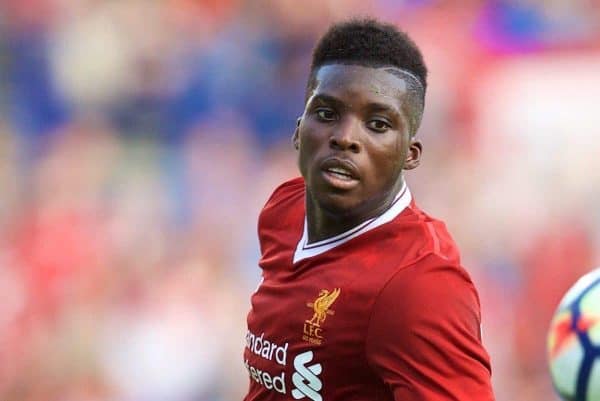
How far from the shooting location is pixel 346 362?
2.51m

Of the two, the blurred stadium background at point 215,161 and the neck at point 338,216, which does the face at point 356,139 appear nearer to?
the neck at point 338,216

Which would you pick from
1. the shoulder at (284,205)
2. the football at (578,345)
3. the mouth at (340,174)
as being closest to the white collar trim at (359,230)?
Answer: the mouth at (340,174)

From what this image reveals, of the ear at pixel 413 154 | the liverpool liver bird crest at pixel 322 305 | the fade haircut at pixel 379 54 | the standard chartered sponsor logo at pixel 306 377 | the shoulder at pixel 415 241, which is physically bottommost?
the standard chartered sponsor logo at pixel 306 377

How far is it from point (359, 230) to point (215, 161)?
3025mm

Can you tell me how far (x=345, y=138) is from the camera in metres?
2.60

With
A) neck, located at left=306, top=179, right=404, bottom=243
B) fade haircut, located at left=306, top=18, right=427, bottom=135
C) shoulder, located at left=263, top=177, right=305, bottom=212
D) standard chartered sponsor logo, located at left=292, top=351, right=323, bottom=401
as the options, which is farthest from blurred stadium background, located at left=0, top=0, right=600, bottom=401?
fade haircut, located at left=306, top=18, right=427, bottom=135

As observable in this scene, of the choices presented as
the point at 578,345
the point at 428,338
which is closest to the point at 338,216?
the point at 428,338

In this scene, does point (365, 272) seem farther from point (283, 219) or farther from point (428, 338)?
point (283, 219)

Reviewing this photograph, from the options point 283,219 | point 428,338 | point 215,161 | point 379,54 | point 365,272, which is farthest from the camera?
point 215,161

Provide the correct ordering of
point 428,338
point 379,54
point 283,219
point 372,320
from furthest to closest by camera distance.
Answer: point 283,219, point 379,54, point 372,320, point 428,338

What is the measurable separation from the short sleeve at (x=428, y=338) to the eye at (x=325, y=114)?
47 centimetres

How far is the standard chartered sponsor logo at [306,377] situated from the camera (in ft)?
8.49

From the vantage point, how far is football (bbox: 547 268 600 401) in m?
2.59

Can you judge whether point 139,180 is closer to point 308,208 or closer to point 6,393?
point 6,393
